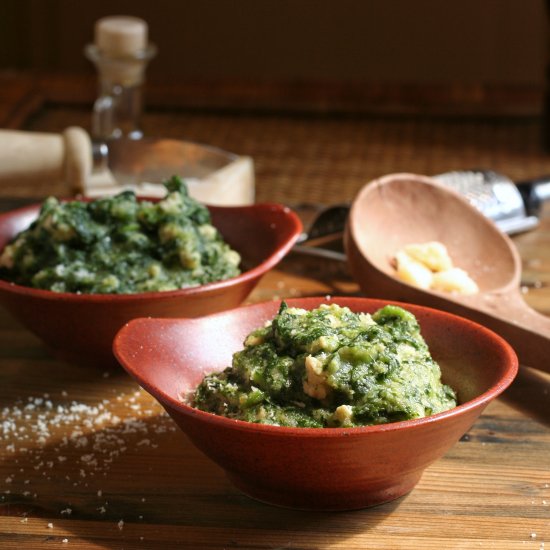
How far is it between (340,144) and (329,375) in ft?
7.36

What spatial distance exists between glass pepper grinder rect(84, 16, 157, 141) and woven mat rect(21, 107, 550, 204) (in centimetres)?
40

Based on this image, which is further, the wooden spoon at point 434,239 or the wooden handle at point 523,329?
the wooden spoon at point 434,239

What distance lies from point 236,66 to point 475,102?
1300 millimetres

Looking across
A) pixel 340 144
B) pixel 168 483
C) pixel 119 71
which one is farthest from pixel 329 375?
pixel 340 144

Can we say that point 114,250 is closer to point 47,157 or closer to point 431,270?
point 431,270

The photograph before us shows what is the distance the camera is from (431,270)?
1745mm

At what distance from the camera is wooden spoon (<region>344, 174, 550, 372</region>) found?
5.27 feet

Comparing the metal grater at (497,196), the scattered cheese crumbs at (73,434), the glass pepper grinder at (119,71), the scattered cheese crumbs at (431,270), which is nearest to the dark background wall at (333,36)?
the glass pepper grinder at (119,71)

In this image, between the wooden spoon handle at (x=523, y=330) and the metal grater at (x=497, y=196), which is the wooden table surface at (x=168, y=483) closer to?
the wooden spoon handle at (x=523, y=330)

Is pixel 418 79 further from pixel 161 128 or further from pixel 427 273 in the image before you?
pixel 427 273

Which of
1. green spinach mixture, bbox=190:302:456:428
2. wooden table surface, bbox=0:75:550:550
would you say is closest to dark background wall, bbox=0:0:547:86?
wooden table surface, bbox=0:75:550:550

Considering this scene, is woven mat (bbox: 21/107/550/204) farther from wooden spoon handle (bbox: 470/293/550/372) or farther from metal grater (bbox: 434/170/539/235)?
wooden spoon handle (bbox: 470/293/550/372)

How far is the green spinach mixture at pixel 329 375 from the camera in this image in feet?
3.72

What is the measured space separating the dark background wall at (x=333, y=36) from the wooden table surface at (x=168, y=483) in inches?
115
